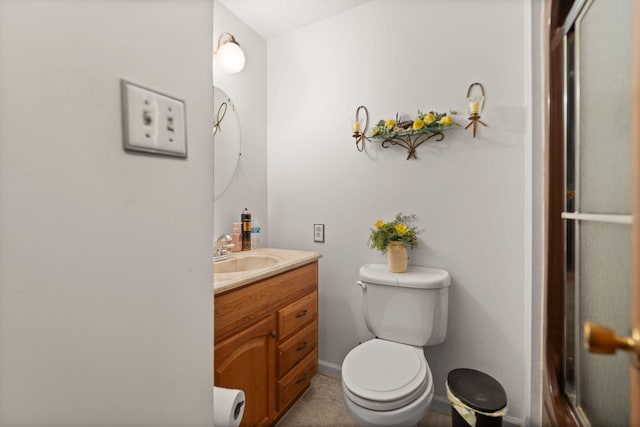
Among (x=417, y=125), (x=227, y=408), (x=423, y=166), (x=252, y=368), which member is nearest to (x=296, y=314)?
(x=252, y=368)

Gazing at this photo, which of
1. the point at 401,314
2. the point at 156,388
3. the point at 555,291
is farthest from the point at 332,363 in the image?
the point at 156,388

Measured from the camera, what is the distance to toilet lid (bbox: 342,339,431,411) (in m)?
1.05

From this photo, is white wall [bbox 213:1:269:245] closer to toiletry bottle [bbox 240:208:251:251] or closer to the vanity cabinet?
toiletry bottle [bbox 240:208:251:251]

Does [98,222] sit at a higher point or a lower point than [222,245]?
higher

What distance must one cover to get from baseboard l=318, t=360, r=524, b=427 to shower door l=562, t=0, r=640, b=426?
791mm

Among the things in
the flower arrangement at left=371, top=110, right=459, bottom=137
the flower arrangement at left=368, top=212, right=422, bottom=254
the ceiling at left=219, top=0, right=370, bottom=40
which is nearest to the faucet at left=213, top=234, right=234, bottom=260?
the flower arrangement at left=368, top=212, right=422, bottom=254

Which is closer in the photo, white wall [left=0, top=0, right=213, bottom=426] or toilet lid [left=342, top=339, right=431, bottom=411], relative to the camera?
white wall [left=0, top=0, right=213, bottom=426]

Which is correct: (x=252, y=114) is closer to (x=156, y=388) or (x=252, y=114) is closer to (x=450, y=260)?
(x=450, y=260)

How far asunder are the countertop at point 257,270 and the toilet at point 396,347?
1.15ft

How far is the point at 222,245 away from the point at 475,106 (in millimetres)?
1486

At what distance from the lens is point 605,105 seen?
64 centimetres

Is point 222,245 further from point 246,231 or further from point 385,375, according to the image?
point 385,375

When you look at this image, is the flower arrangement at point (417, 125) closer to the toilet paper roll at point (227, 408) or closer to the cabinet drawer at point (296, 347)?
the cabinet drawer at point (296, 347)

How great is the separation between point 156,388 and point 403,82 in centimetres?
171
